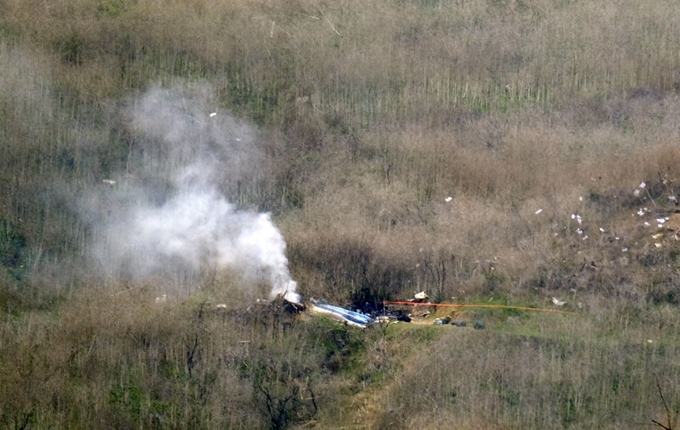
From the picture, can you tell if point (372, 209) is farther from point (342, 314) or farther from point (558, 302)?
point (558, 302)

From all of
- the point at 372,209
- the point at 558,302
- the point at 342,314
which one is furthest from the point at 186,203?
the point at 558,302

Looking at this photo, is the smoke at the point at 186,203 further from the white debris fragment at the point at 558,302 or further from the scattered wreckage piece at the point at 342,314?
the white debris fragment at the point at 558,302

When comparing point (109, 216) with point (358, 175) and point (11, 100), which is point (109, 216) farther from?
point (358, 175)

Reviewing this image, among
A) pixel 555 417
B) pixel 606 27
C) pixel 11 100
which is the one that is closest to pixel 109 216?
pixel 11 100

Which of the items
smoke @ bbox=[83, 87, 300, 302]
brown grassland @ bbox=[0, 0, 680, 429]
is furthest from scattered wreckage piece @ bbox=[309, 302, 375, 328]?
smoke @ bbox=[83, 87, 300, 302]

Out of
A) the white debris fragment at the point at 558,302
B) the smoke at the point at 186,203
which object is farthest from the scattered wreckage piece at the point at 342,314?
the white debris fragment at the point at 558,302

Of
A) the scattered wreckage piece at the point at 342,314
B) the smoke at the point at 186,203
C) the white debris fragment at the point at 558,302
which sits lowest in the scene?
the scattered wreckage piece at the point at 342,314

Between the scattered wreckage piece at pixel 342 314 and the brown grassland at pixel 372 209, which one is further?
the scattered wreckage piece at pixel 342 314
